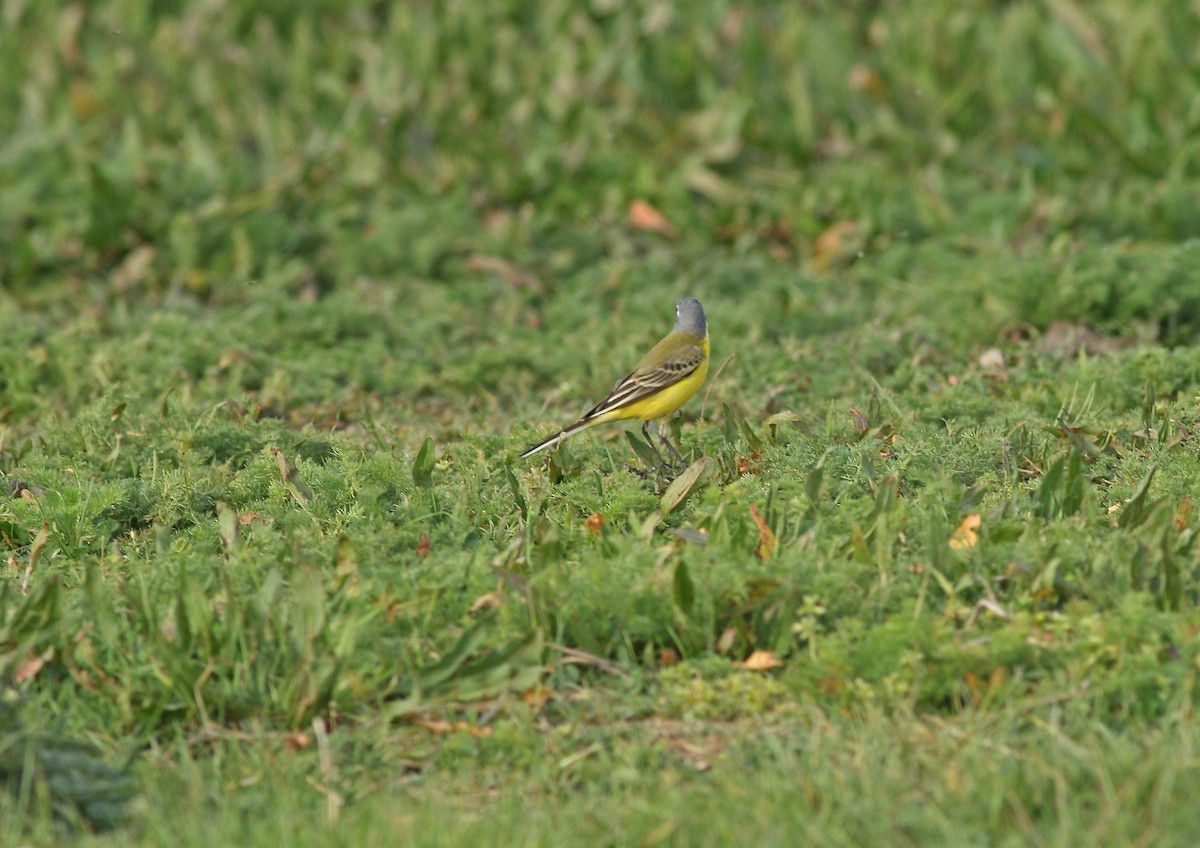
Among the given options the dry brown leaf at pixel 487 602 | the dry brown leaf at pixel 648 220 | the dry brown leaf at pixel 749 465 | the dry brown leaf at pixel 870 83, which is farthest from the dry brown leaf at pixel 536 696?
the dry brown leaf at pixel 870 83

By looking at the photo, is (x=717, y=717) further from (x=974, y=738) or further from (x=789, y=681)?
(x=974, y=738)

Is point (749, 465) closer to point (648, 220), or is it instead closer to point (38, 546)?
point (38, 546)

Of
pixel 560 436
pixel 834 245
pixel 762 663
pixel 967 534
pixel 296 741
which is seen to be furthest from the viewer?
pixel 834 245

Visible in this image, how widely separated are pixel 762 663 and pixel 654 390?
2379mm

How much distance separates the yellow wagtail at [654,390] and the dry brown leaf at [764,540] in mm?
1162

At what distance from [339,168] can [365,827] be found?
878 centimetres

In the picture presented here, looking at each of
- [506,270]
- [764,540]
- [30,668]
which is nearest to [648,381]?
[764,540]

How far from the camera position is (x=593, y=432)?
820cm

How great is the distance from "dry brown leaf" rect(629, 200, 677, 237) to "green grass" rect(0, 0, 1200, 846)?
0.18 metres

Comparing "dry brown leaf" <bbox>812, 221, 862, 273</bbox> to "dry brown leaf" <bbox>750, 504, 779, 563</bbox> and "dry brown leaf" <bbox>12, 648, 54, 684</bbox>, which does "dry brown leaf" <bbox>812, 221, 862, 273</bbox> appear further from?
"dry brown leaf" <bbox>12, 648, 54, 684</bbox>

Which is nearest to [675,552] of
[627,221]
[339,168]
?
[627,221]

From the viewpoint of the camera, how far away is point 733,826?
4465 mm

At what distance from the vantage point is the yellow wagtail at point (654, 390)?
292 inches

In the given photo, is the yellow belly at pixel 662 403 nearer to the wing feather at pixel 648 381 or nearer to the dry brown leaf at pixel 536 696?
the wing feather at pixel 648 381
